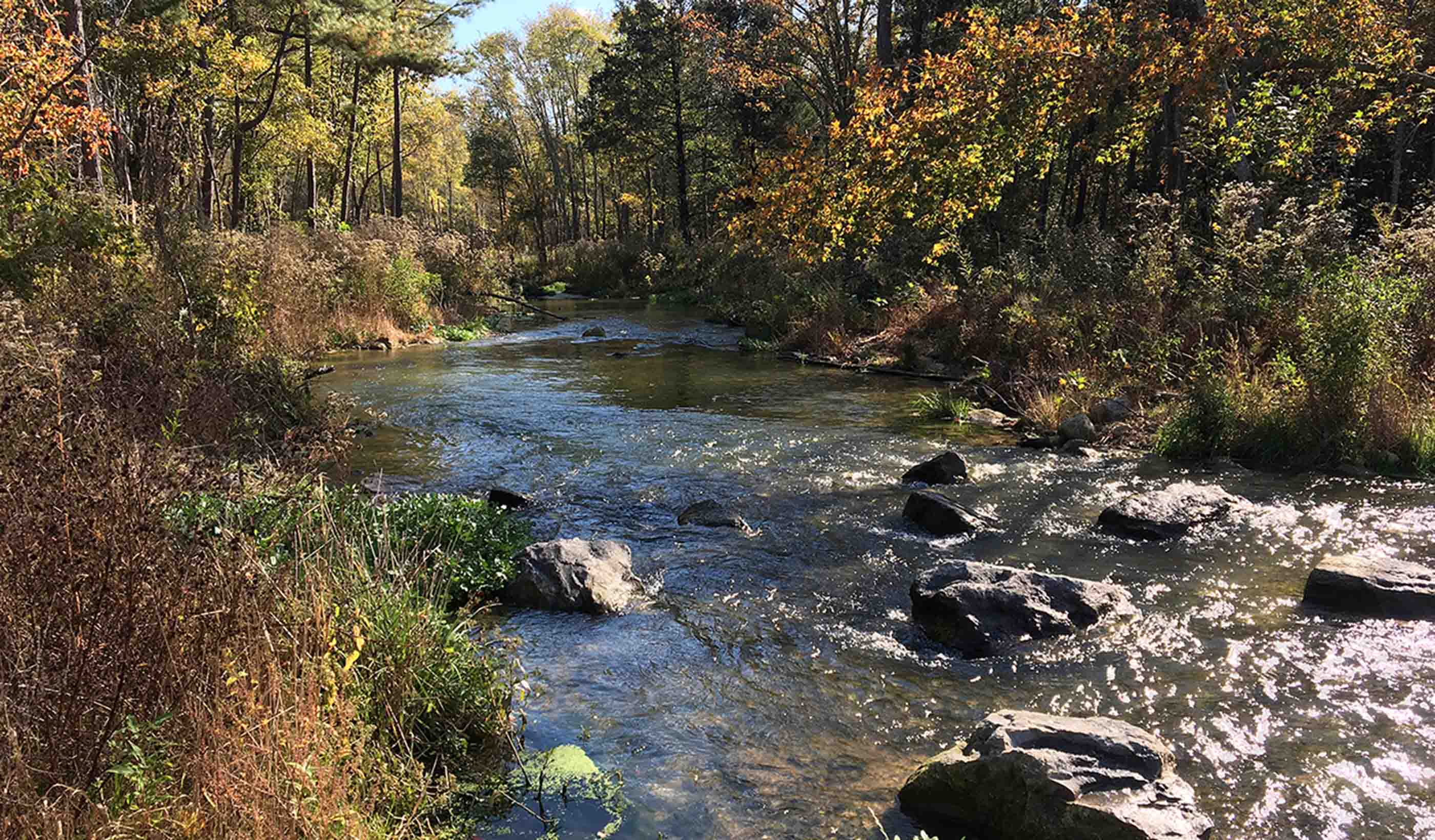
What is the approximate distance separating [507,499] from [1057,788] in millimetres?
6505

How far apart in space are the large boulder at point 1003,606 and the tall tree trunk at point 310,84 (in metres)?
25.0

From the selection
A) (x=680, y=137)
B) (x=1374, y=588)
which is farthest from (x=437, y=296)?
(x=1374, y=588)

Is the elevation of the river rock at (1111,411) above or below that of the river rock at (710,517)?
above

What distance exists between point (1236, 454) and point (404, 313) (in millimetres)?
20123

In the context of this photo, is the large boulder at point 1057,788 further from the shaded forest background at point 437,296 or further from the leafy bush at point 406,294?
the leafy bush at point 406,294

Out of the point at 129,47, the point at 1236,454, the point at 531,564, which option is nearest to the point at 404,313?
the point at 129,47

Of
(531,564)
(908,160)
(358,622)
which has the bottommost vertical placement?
(531,564)

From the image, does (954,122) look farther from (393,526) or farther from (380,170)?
(380,170)

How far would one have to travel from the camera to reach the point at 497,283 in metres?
30.1

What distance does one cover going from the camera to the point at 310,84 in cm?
3194

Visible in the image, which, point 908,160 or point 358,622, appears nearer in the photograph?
point 358,622

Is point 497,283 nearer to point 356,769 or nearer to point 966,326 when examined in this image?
point 966,326

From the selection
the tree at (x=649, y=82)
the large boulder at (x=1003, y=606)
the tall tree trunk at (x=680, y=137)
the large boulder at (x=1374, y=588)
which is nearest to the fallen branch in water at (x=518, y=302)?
the tall tree trunk at (x=680, y=137)

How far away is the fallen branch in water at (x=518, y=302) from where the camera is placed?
2886 cm
